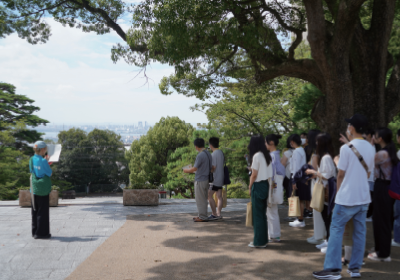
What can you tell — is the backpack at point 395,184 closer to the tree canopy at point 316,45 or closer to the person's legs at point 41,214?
the tree canopy at point 316,45

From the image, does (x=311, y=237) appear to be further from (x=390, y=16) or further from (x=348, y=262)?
(x=390, y=16)

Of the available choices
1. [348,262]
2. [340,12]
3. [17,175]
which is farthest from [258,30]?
[17,175]

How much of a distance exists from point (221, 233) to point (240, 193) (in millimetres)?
10902

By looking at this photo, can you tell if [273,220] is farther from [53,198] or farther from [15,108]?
[15,108]

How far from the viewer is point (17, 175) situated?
2744 centimetres

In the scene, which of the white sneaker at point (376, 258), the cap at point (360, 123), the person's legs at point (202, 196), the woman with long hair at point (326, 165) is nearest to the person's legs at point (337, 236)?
the woman with long hair at point (326, 165)

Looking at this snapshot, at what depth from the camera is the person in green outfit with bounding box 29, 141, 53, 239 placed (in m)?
6.87

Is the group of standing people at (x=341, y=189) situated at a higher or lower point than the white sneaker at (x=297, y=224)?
higher

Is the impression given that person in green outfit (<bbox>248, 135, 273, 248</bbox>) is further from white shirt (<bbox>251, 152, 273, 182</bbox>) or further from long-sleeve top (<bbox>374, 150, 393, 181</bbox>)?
long-sleeve top (<bbox>374, 150, 393, 181</bbox>)

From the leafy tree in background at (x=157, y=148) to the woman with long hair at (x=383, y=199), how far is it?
27.5 meters

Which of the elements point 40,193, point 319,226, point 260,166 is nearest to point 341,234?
point 319,226

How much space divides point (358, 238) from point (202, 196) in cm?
422

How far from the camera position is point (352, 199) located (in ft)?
14.6

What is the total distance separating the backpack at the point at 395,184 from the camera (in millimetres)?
5367
